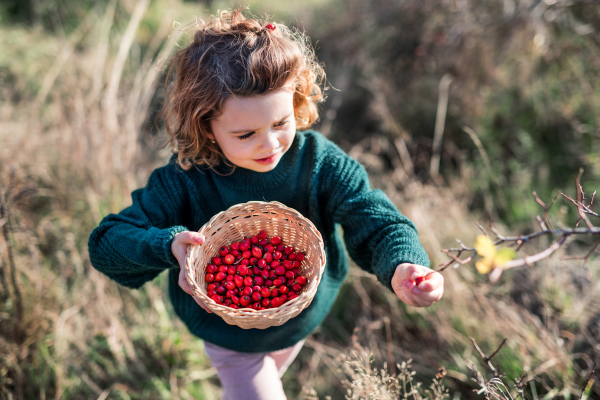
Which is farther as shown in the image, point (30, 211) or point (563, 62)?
point (563, 62)

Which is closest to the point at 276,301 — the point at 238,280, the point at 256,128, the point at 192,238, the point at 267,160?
the point at 238,280

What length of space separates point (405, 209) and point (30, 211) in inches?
112

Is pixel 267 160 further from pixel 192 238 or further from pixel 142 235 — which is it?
pixel 142 235

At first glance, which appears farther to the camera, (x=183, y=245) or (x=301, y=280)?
(x=301, y=280)

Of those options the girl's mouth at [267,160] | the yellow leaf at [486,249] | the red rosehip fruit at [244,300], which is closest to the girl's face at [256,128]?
the girl's mouth at [267,160]

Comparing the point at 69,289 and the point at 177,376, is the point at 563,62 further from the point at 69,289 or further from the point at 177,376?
the point at 69,289

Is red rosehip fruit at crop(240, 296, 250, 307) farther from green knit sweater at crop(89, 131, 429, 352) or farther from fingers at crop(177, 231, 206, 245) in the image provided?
fingers at crop(177, 231, 206, 245)

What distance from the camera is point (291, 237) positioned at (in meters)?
1.61

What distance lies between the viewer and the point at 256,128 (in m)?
1.29

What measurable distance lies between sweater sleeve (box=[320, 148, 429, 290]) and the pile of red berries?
24 cm

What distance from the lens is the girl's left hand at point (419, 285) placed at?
1140 mm

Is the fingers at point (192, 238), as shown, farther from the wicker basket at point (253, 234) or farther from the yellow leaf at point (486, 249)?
the yellow leaf at point (486, 249)

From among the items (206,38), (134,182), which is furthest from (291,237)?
(134,182)

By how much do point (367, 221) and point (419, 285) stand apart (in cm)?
35
